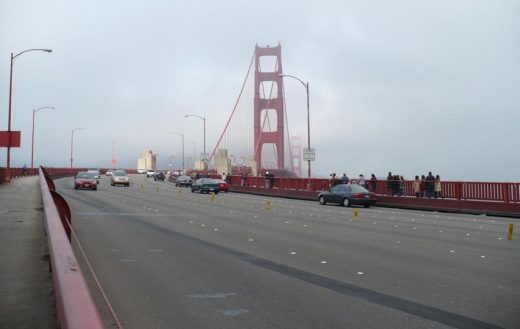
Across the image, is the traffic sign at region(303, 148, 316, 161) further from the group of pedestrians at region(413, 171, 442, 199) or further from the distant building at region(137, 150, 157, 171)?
the distant building at region(137, 150, 157, 171)

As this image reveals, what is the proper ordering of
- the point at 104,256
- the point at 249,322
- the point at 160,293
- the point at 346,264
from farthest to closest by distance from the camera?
the point at 104,256, the point at 346,264, the point at 160,293, the point at 249,322

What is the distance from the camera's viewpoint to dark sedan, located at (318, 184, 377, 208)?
29722 millimetres

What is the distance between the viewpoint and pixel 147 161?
16162cm

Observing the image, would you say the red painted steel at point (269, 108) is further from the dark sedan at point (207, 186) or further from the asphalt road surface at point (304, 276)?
the asphalt road surface at point (304, 276)

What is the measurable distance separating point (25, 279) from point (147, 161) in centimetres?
15727

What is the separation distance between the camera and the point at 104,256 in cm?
1061

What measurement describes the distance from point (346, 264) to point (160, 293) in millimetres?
3747

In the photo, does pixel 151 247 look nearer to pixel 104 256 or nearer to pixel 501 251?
pixel 104 256

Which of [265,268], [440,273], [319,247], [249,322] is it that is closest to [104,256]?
[265,268]

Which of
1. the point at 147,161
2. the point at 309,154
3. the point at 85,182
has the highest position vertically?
the point at 147,161

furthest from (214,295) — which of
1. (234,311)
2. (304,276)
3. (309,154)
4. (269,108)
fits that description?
(269,108)

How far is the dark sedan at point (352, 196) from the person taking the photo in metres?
29.7

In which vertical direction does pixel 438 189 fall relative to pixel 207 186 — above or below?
below

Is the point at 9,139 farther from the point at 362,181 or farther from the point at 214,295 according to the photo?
the point at 214,295
